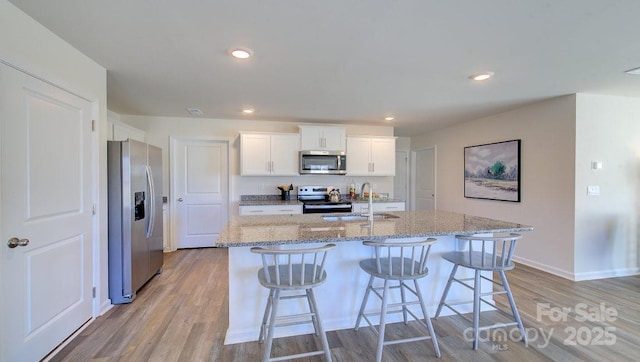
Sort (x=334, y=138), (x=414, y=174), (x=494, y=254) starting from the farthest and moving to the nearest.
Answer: (x=414, y=174)
(x=334, y=138)
(x=494, y=254)

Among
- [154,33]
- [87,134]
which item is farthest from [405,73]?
[87,134]

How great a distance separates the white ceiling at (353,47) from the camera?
1650 mm

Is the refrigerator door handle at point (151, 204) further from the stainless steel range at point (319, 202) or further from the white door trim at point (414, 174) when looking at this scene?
the white door trim at point (414, 174)

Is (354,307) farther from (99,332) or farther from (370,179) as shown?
(370,179)

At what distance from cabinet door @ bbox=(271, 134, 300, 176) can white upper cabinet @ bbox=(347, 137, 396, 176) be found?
93 centimetres

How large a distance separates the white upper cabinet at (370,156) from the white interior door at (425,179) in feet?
4.66

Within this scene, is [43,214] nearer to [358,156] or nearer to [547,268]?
[358,156]

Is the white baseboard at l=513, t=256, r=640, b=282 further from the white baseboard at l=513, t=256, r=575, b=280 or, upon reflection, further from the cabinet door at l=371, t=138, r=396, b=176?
the cabinet door at l=371, t=138, r=396, b=176

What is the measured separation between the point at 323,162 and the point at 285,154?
65 centimetres

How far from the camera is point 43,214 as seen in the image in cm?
187

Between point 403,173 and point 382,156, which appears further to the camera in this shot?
point 403,173

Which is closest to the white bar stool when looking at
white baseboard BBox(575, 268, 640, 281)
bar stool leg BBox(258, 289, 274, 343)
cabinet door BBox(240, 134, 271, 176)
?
bar stool leg BBox(258, 289, 274, 343)

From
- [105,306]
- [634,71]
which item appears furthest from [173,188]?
[634,71]

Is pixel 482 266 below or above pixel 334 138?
below
